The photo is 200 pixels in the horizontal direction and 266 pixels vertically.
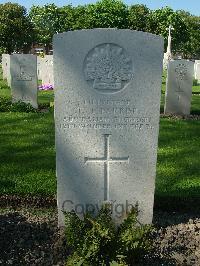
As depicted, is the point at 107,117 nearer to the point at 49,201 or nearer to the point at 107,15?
the point at 49,201

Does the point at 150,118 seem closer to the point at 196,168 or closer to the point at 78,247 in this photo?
the point at 78,247

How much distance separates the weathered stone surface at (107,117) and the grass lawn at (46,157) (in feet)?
3.31

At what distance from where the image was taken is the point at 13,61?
10891mm

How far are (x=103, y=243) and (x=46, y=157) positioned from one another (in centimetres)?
297

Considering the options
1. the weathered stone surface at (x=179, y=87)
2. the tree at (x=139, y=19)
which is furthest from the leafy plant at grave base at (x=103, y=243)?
the tree at (x=139, y=19)

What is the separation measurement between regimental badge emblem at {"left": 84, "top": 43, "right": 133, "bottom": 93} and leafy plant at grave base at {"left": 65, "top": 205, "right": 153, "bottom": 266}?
1097 mm

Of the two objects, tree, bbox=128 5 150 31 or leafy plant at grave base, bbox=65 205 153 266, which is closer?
leafy plant at grave base, bbox=65 205 153 266

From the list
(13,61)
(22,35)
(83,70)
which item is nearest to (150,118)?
(83,70)

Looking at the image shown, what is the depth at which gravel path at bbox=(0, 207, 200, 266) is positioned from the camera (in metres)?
3.24

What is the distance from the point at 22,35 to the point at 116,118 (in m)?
48.4

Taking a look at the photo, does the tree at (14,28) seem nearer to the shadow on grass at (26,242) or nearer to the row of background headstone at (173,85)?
the row of background headstone at (173,85)

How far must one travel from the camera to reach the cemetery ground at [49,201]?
131 inches

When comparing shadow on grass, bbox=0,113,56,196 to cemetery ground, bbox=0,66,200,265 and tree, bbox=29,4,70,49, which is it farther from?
tree, bbox=29,4,70,49

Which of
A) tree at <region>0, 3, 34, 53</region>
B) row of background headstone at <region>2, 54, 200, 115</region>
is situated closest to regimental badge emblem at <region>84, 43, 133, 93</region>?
row of background headstone at <region>2, 54, 200, 115</region>
